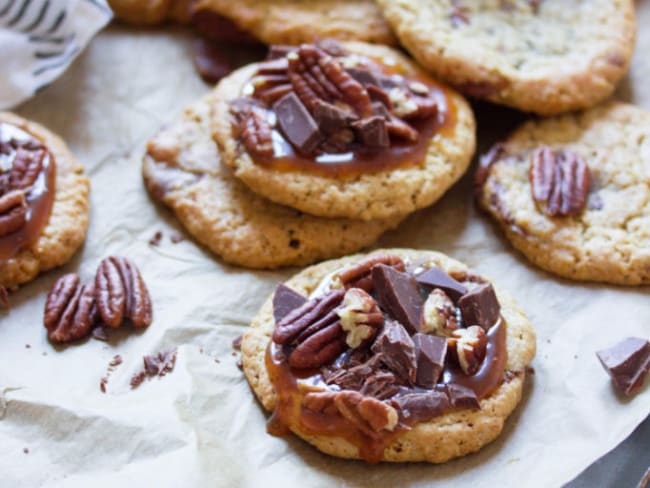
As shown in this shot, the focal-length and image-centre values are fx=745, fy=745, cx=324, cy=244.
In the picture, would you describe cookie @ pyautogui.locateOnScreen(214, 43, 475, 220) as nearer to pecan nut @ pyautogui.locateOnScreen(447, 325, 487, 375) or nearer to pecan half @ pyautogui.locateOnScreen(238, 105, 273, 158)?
pecan half @ pyautogui.locateOnScreen(238, 105, 273, 158)

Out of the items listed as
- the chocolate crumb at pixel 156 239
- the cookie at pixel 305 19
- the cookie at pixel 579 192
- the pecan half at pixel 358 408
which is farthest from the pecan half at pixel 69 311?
the cookie at pixel 579 192

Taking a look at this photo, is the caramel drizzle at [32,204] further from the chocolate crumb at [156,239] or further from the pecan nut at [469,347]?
the pecan nut at [469,347]

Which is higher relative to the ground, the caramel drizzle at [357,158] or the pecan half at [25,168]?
Result: the caramel drizzle at [357,158]

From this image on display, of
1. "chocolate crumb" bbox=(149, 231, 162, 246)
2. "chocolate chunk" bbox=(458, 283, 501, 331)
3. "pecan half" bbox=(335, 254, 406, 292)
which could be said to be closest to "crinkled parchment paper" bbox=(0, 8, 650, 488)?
"chocolate crumb" bbox=(149, 231, 162, 246)

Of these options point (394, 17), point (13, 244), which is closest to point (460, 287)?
point (394, 17)

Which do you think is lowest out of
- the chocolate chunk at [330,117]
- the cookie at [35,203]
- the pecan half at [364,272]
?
the cookie at [35,203]

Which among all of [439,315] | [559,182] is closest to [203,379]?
[439,315]
